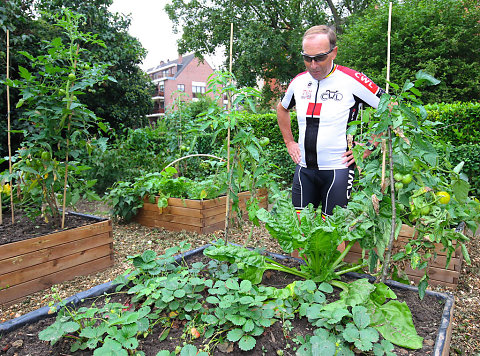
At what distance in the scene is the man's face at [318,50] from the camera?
1962 mm

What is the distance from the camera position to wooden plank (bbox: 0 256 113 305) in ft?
7.36

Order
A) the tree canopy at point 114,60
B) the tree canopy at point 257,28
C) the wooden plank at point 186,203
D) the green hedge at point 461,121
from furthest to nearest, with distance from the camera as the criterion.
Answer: the tree canopy at point 257,28 < the tree canopy at point 114,60 < the green hedge at point 461,121 < the wooden plank at point 186,203

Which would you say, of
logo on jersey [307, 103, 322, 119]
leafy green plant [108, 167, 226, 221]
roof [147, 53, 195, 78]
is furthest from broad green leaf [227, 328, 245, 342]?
roof [147, 53, 195, 78]

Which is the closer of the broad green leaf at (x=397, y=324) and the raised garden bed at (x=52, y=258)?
the broad green leaf at (x=397, y=324)

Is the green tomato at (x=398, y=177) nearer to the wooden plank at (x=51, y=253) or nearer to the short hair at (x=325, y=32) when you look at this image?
the short hair at (x=325, y=32)

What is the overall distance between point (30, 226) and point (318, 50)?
110 inches

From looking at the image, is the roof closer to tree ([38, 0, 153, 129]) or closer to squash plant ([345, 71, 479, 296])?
tree ([38, 0, 153, 129])

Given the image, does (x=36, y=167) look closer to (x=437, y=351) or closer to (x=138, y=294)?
(x=138, y=294)

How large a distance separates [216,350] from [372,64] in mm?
7809

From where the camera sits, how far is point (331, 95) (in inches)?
84.1

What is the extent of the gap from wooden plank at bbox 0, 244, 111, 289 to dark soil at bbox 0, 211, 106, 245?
10.2 inches

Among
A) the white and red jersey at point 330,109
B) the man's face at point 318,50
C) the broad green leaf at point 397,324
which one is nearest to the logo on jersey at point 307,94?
the white and red jersey at point 330,109

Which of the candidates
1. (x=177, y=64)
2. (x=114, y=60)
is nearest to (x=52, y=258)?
(x=114, y=60)

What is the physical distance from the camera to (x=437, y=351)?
1.19 metres
